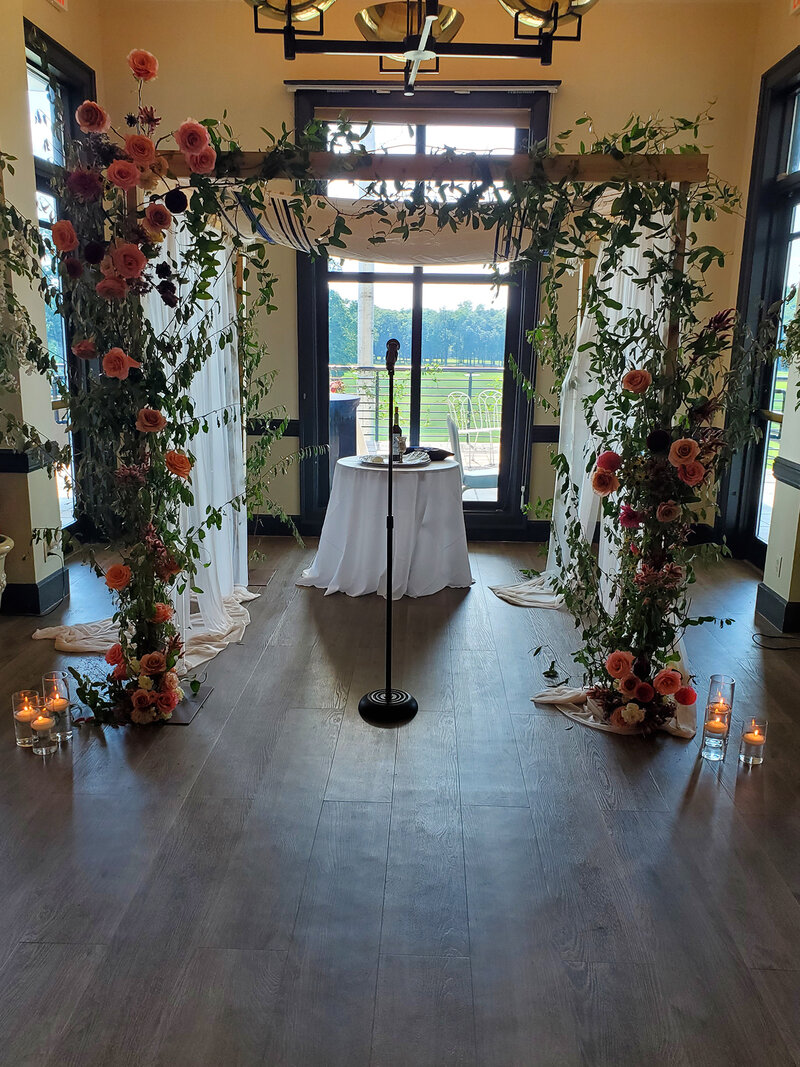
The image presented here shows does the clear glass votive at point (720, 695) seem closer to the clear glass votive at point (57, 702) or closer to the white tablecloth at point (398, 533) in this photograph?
the white tablecloth at point (398, 533)

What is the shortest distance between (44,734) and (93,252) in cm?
168

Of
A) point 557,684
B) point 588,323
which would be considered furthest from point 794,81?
point 557,684

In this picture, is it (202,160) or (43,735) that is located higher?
(202,160)

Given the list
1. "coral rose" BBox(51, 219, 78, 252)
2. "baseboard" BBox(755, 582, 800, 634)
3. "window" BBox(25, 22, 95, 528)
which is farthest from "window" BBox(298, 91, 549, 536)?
"coral rose" BBox(51, 219, 78, 252)

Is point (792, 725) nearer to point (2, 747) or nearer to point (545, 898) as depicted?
point (545, 898)

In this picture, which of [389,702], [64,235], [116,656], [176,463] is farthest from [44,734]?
[64,235]

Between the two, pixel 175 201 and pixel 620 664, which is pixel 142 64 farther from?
pixel 620 664

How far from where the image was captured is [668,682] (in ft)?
9.99

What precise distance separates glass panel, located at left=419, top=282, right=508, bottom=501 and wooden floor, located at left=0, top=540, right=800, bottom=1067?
2810mm

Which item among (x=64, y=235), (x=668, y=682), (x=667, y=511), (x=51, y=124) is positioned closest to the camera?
(x=64, y=235)

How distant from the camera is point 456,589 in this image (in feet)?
16.1

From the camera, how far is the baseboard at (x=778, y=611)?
4180 millimetres

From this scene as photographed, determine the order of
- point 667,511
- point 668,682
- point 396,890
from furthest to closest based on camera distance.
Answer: point 668,682
point 667,511
point 396,890

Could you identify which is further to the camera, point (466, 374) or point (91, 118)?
point (466, 374)
